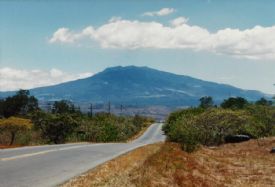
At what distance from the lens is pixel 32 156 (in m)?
21.1

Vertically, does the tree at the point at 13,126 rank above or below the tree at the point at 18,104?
below

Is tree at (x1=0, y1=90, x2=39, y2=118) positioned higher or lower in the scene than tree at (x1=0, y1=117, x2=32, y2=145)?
higher

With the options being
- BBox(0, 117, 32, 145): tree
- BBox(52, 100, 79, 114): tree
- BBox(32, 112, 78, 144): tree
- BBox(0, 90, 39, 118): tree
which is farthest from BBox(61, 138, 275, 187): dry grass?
BBox(0, 90, 39, 118): tree

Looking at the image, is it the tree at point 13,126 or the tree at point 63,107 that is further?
the tree at point 63,107

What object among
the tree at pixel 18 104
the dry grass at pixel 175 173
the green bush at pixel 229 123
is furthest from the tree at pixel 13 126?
the tree at pixel 18 104

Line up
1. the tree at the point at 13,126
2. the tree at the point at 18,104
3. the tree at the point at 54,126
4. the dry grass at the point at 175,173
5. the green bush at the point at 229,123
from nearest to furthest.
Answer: the dry grass at the point at 175,173, the tree at the point at 13,126, the green bush at the point at 229,123, the tree at the point at 54,126, the tree at the point at 18,104

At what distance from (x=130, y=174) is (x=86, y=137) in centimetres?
4226

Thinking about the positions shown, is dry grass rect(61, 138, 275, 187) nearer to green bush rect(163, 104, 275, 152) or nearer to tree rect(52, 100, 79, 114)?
green bush rect(163, 104, 275, 152)

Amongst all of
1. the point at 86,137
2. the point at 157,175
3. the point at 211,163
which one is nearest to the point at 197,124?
the point at 86,137

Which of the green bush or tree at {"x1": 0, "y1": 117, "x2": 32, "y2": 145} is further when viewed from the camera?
the green bush

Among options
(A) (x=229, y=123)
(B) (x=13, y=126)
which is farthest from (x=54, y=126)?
(A) (x=229, y=123)

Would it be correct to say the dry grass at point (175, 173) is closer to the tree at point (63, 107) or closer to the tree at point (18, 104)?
the tree at point (63, 107)

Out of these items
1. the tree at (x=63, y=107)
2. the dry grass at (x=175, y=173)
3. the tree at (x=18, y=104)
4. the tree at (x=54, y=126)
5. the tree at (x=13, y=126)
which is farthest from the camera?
the tree at (x=63, y=107)

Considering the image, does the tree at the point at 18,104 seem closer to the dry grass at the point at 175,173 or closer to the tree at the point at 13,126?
the tree at the point at 13,126
